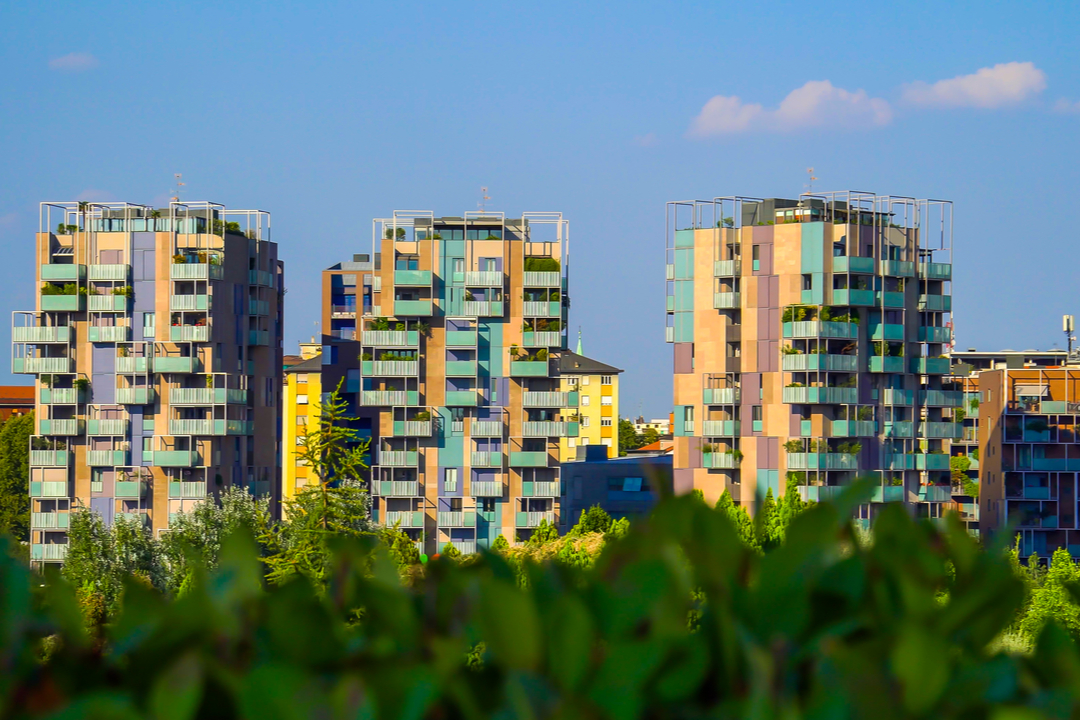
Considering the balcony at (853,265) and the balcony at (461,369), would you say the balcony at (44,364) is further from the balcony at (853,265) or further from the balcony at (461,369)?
the balcony at (853,265)

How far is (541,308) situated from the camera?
75188 millimetres

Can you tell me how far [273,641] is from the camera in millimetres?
2590

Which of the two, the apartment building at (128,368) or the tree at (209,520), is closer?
the tree at (209,520)

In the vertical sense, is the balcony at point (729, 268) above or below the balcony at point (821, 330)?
above

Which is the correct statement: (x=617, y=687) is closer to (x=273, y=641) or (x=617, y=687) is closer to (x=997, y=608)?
(x=273, y=641)

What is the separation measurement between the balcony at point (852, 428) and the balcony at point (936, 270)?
34.6 feet

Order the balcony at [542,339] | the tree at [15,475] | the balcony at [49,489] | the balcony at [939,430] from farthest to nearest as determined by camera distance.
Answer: the tree at [15,475] < the balcony at [542,339] < the balcony at [939,430] < the balcony at [49,489]

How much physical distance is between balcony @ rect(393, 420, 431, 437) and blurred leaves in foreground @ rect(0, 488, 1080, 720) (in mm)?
71304

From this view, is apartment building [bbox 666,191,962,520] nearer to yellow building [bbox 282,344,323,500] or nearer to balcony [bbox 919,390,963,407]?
balcony [bbox 919,390,963,407]

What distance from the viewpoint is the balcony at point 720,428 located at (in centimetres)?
7244

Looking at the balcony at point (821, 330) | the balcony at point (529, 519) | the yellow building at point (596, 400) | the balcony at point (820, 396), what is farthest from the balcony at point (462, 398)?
the yellow building at point (596, 400)

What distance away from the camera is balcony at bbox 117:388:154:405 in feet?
233

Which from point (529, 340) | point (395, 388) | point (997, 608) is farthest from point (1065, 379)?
point (997, 608)

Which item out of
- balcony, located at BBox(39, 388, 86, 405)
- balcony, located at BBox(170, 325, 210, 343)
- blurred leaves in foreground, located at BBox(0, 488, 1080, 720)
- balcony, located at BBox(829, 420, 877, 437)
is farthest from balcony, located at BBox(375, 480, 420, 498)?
blurred leaves in foreground, located at BBox(0, 488, 1080, 720)
